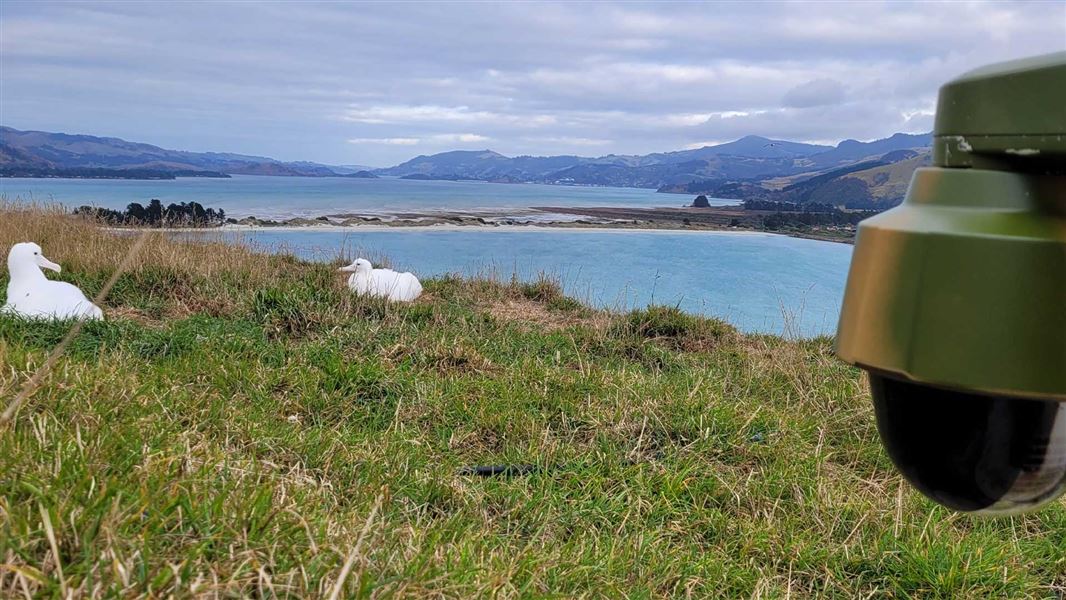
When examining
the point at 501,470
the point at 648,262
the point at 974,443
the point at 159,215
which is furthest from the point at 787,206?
the point at 974,443

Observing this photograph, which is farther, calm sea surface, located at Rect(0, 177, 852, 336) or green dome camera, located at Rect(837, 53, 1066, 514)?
calm sea surface, located at Rect(0, 177, 852, 336)

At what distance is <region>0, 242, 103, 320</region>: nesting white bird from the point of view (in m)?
4.93

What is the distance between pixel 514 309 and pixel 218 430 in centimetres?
544

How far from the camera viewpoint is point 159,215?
11.7 metres

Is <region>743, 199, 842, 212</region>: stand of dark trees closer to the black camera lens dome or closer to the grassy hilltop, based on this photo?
the grassy hilltop

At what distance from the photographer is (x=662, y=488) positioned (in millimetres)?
3150

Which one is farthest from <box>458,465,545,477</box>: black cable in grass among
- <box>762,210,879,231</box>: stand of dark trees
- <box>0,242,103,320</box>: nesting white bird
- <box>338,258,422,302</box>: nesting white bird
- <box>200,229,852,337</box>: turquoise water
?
<box>762,210,879,231</box>: stand of dark trees

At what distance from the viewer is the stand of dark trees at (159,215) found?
409 inches

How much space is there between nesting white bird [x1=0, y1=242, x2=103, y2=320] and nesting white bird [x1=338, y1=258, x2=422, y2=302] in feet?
7.48

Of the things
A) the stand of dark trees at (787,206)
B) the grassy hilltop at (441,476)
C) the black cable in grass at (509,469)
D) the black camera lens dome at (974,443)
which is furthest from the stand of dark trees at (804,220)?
the black camera lens dome at (974,443)

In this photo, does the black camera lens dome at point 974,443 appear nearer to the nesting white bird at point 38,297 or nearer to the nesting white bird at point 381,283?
the nesting white bird at point 38,297

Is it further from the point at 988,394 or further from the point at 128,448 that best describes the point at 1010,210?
the point at 128,448

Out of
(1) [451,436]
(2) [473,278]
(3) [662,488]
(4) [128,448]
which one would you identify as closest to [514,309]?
(2) [473,278]

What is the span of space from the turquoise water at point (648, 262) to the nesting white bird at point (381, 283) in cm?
64
